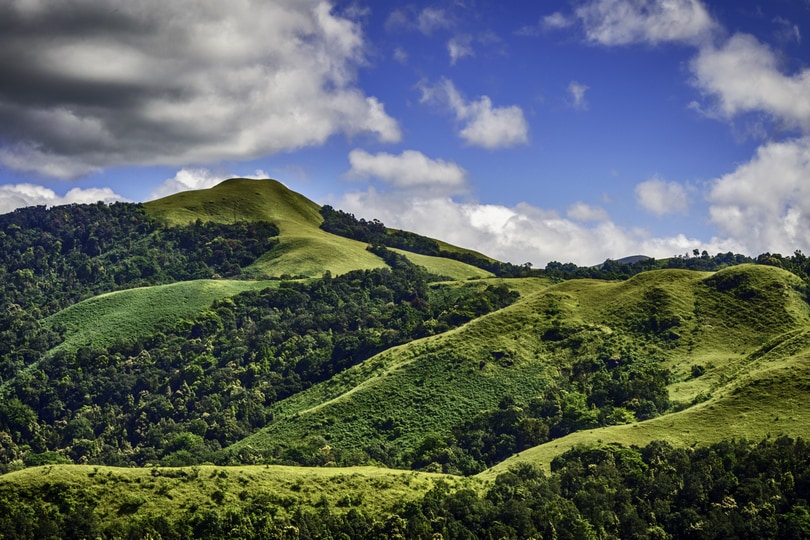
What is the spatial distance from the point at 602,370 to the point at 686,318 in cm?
2578

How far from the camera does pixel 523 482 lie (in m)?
100

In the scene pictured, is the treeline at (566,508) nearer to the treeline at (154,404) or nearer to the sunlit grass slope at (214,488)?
the sunlit grass slope at (214,488)

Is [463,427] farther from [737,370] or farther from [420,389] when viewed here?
[737,370]

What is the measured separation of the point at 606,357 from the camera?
156875 millimetres

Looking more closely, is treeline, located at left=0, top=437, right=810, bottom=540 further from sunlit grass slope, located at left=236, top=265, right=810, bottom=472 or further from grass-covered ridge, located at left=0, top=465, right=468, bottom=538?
sunlit grass slope, located at left=236, top=265, right=810, bottom=472

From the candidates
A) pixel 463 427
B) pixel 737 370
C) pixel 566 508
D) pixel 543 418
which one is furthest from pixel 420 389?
pixel 566 508

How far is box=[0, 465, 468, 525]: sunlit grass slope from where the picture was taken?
80875 millimetres

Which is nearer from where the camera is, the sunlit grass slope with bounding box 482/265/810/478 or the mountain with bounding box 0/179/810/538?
the mountain with bounding box 0/179/810/538

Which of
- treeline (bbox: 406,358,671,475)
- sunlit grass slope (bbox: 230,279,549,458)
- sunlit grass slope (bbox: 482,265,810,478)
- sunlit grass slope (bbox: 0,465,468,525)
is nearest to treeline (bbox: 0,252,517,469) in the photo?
sunlit grass slope (bbox: 230,279,549,458)

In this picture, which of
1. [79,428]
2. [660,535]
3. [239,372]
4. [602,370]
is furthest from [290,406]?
[660,535]

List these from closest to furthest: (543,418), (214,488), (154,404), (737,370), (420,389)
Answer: (214,488)
(737,370)
(543,418)
(420,389)
(154,404)

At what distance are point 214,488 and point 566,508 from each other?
40.3 meters

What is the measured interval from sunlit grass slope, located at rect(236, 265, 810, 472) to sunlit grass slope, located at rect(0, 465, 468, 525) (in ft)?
95.7

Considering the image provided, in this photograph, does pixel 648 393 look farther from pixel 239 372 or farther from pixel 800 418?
pixel 239 372
